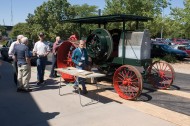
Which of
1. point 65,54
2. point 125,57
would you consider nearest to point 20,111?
point 125,57

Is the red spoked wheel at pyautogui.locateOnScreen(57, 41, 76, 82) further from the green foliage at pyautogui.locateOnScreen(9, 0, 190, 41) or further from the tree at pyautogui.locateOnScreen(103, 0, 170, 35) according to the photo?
the tree at pyautogui.locateOnScreen(103, 0, 170, 35)

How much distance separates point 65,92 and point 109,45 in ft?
7.39

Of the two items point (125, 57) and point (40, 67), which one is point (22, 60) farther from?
point (125, 57)

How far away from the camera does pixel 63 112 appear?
616cm

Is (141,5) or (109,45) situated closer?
(109,45)

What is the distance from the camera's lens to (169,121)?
222 inches

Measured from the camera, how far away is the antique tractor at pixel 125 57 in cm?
762

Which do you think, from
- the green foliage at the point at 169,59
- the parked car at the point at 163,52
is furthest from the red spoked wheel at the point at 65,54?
the parked car at the point at 163,52

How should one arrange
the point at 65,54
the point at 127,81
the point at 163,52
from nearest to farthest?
the point at 127,81 < the point at 65,54 < the point at 163,52

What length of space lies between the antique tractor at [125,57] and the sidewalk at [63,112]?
835mm

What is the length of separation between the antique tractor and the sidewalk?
2.74ft

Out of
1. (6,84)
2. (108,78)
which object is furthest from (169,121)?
(6,84)

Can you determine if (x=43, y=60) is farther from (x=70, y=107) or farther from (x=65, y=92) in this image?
(x=70, y=107)

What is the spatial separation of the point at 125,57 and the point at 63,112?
3.21 meters
